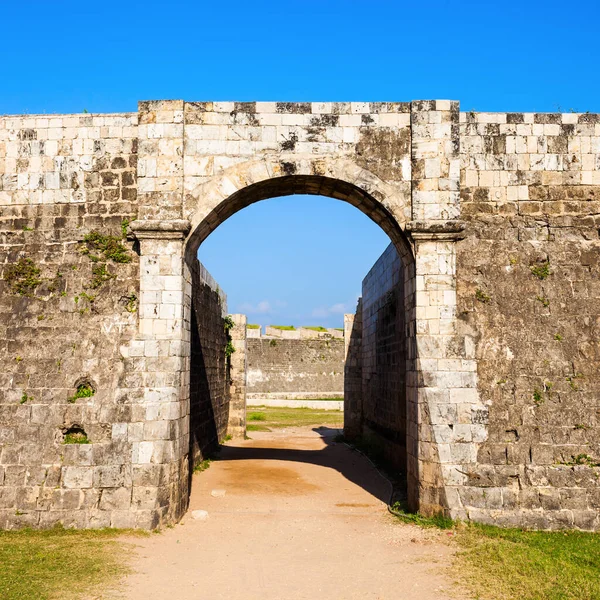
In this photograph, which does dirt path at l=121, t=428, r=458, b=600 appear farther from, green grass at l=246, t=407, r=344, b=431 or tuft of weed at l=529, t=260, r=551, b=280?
green grass at l=246, t=407, r=344, b=431

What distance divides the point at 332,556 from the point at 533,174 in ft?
18.0

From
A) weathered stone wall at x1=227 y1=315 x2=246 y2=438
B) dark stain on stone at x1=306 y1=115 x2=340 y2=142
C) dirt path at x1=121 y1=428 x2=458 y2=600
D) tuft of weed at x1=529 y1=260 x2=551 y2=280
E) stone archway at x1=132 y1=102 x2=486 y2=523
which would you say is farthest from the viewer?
weathered stone wall at x1=227 y1=315 x2=246 y2=438

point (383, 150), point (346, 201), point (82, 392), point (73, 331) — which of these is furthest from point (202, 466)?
point (383, 150)

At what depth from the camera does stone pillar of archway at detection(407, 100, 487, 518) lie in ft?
23.2

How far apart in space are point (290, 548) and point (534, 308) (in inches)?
170

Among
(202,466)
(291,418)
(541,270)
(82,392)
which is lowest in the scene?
(291,418)

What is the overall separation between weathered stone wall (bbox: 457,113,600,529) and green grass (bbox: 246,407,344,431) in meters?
12.5

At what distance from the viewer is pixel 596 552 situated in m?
6.07

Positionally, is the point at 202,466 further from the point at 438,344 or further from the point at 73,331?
the point at 438,344

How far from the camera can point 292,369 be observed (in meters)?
28.5

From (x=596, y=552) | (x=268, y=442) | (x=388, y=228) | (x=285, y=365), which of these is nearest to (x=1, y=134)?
(x=388, y=228)

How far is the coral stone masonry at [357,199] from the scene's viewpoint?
7.05 meters

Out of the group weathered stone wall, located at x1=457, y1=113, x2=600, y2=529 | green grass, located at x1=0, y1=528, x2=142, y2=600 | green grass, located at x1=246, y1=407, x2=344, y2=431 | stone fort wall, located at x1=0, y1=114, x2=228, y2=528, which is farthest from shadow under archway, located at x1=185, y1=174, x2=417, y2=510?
green grass, located at x1=246, y1=407, x2=344, y2=431

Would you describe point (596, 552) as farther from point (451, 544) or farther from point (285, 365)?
point (285, 365)
